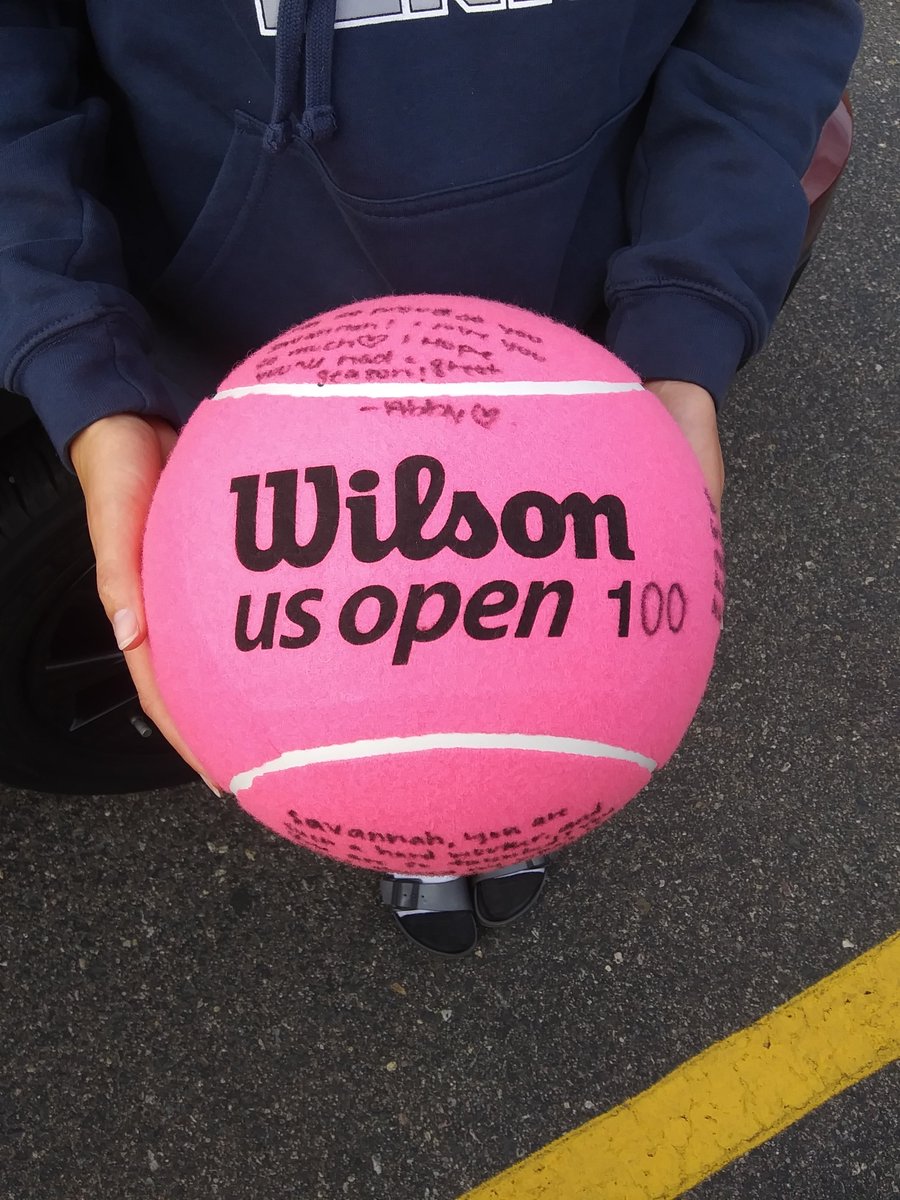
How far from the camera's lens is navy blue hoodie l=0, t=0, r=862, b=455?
3.16 ft

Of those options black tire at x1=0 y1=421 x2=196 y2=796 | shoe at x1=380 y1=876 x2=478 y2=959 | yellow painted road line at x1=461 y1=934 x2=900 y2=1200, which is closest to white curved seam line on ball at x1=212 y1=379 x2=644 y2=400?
black tire at x1=0 y1=421 x2=196 y2=796

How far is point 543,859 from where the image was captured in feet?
6.28

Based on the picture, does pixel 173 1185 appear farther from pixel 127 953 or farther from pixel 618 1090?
pixel 618 1090

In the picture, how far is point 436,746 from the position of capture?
2.70 ft

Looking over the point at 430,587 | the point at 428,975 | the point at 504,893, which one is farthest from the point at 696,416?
the point at 428,975

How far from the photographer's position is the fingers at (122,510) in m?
1.00

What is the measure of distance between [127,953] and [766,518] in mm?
1762

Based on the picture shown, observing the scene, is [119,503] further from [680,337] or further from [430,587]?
[680,337]

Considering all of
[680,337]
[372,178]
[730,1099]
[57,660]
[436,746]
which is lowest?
[730,1099]

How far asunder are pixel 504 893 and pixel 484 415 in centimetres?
126

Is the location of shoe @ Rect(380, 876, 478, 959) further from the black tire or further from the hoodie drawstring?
the hoodie drawstring

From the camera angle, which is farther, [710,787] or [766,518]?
[766,518]

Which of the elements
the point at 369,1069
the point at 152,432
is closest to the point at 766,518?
the point at 369,1069

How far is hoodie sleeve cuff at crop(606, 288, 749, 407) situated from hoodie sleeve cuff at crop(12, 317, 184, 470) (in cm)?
58
